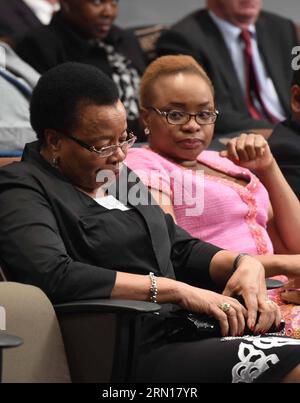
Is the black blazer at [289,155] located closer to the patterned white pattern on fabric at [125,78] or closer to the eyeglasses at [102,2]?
the patterned white pattern on fabric at [125,78]

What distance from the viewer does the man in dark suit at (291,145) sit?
335 cm

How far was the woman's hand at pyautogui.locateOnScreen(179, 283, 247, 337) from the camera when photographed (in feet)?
8.19

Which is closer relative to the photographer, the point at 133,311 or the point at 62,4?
the point at 133,311

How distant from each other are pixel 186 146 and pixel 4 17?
1.55 m

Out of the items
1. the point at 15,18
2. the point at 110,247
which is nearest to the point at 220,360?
the point at 110,247

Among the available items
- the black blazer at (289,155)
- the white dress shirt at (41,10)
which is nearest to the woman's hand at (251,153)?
the black blazer at (289,155)

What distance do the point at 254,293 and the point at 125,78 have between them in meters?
1.80

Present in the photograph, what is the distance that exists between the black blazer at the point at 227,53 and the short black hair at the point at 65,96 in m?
1.52

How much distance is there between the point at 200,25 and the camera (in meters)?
4.52

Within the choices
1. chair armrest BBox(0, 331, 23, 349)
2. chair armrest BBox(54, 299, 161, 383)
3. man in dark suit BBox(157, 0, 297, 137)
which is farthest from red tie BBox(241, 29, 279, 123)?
chair armrest BBox(0, 331, 23, 349)

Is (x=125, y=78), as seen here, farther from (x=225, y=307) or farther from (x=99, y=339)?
(x=99, y=339)

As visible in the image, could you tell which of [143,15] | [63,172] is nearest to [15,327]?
[63,172]

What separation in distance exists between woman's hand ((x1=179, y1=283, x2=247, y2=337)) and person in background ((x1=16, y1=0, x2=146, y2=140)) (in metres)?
1.55
